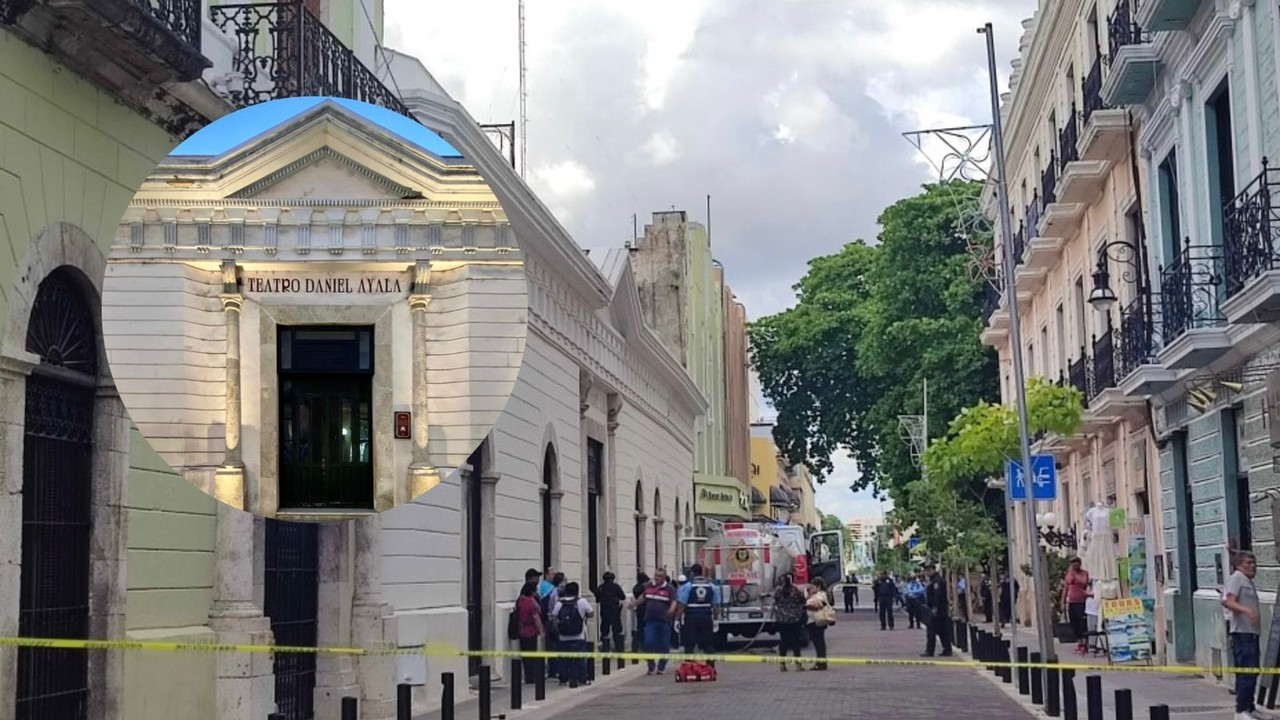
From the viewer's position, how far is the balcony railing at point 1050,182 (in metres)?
29.3

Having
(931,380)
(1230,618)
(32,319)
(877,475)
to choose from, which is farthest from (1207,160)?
(877,475)

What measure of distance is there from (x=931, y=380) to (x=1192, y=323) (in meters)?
28.1

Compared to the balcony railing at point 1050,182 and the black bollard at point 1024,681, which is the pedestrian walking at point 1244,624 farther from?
the balcony railing at point 1050,182

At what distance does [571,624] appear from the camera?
837 inches

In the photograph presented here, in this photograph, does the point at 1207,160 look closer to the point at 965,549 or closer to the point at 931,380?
the point at 965,549

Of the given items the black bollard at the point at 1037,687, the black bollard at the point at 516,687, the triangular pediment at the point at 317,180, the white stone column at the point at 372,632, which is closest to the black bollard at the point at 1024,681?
the black bollard at the point at 1037,687

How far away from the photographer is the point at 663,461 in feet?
131

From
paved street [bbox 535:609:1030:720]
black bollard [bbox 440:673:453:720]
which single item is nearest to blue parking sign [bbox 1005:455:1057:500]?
paved street [bbox 535:609:1030:720]

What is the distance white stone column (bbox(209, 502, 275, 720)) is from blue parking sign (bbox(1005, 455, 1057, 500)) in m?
9.76

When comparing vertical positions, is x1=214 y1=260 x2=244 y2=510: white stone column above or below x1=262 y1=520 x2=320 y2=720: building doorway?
above

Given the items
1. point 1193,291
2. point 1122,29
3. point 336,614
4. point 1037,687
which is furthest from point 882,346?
point 336,614

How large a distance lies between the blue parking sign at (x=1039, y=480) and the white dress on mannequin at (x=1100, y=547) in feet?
15.1

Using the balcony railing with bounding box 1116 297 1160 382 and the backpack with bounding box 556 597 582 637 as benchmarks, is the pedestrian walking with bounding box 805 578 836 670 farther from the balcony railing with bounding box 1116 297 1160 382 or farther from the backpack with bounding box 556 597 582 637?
the balcony railing with bounding box 1116 297 1160 382

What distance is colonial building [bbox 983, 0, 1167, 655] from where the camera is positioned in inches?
905
